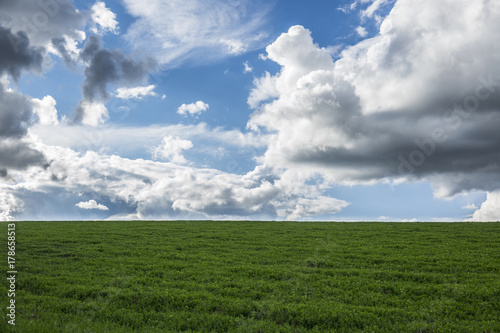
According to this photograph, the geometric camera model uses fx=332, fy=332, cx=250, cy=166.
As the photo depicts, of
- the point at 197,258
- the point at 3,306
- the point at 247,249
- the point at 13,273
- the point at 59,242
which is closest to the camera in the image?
the point at 3,306

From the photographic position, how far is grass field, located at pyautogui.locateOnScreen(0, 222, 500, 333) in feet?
52.8

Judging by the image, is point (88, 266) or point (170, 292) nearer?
point (170, 292)

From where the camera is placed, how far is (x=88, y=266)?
2561cm

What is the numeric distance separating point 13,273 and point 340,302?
73.2 feet

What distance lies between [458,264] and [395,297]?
9313 millimetres

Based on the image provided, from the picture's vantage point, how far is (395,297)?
19.0 meters

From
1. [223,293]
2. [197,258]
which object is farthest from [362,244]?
[223,293]

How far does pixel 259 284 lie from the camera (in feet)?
68.0

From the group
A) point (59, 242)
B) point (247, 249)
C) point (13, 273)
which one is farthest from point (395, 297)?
point (59, 242)

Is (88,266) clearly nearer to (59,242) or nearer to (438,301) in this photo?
(59,242)

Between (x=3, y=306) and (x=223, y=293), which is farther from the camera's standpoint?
(x=223, y=293)

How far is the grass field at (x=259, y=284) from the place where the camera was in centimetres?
1609

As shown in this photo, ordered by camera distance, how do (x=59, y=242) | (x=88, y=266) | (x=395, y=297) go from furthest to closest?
(x=59, y=242) < (x=88, y=266) < (x=395, y=297)

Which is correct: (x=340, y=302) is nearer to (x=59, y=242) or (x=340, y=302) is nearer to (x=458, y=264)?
(x=458, y=264)
